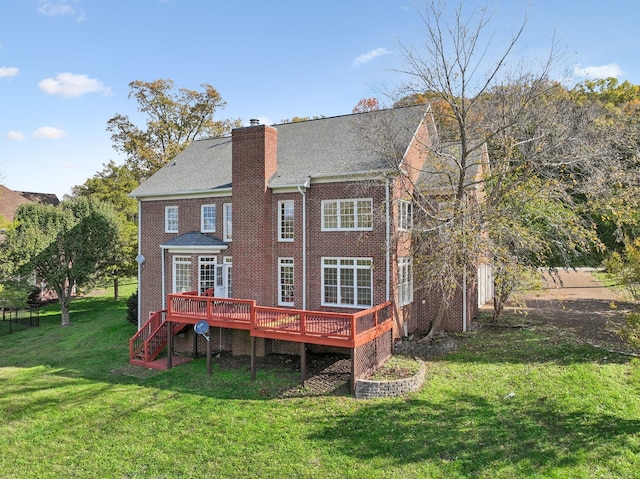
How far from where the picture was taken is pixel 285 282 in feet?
54.0

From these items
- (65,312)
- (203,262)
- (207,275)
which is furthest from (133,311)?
(203,262)

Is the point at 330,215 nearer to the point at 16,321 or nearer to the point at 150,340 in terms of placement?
the point at 150,340

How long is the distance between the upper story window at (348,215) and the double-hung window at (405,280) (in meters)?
2.16

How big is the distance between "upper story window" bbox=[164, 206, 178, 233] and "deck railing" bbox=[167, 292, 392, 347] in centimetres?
446

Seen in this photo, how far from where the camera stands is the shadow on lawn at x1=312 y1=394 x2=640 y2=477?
8.45m

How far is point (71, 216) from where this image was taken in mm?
25266

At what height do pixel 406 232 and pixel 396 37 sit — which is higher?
pixel 396 37

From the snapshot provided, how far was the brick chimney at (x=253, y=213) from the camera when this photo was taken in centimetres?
1611

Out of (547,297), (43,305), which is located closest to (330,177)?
(547,297)

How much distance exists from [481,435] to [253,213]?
1089cm

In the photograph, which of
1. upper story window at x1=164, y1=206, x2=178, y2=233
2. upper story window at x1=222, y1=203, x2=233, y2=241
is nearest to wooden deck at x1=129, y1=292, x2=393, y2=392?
upper story window at x1=222, y1=203, x2=233, y2=241

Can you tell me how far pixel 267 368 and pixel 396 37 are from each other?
41.2 feet

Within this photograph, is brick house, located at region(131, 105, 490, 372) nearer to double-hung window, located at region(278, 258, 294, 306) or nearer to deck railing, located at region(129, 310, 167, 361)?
double-hung window, located at region(278, 258, 294, 306)

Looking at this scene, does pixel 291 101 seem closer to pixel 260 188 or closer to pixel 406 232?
pixel 260 188
